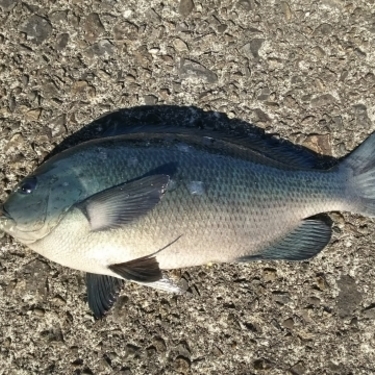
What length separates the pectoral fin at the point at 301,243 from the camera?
2.97 meters

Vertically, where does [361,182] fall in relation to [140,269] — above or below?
above

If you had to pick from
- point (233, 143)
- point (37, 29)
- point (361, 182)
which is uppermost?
point (37, 29)

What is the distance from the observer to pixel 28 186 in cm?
276

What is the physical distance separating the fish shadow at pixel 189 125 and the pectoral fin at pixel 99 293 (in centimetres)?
76

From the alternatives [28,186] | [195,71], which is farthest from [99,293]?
[195,71]

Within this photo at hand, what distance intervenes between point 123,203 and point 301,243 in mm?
997

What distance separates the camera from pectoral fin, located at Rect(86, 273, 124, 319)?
9.55 ft

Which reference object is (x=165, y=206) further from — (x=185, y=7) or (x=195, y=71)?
(x=185, y=7)

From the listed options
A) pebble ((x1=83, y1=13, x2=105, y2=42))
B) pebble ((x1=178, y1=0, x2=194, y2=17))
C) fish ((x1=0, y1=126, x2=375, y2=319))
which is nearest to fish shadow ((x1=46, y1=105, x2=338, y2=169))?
fish ((x1=0, y1=126, x2=375, y2=319))

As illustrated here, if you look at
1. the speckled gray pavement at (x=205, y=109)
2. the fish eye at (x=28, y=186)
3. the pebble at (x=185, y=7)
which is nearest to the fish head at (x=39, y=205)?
the fish eye at (x=28, y=186)

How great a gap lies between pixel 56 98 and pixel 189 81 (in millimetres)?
783

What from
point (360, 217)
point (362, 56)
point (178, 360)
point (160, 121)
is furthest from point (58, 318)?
point (362, 56)

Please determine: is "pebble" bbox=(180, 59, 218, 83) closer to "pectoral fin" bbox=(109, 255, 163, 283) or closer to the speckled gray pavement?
the speckled gray pavement

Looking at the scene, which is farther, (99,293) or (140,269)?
(99,293)
